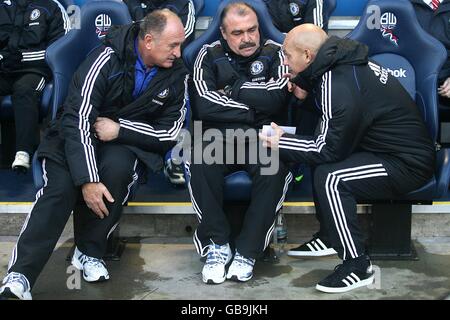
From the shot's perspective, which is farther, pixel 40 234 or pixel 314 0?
pixel 314 0

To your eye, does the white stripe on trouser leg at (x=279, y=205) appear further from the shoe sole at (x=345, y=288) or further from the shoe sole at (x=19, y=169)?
the shoe sole at (x=19, y=169)

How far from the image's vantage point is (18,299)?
3.24 meters

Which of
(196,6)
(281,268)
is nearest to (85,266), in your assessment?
(281,268)

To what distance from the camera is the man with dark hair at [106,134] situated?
3480mm

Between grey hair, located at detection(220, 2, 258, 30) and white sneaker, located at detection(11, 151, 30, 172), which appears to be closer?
grey hair, located at detection(220, 2, 258, 30)

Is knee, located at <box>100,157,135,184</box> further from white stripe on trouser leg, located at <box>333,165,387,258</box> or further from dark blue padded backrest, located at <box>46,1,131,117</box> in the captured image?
white stripe on trouser leg, located at <box>333,165,387,258</box>

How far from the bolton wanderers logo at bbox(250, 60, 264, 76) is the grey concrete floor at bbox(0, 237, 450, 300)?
0.95 m

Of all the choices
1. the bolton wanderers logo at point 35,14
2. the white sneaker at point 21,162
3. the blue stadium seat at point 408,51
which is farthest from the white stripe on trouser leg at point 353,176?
the bolton wanderers logo at point 35,14

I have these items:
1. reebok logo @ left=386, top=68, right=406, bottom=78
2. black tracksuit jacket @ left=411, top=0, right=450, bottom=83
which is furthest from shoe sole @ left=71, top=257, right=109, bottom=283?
black tracksuit jacket @ left=411, top=0, right=450, bottom=83

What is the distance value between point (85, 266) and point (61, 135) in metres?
0.63

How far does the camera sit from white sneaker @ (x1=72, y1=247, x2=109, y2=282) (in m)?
3.60

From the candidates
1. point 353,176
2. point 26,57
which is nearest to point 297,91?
point 353,176

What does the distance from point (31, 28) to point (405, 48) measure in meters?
2.22
